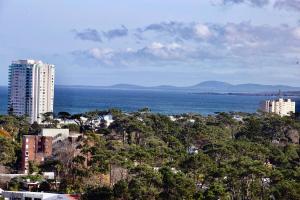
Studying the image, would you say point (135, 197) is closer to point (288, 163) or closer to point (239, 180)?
point (239, 180)

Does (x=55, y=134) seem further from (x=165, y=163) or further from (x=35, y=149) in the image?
(x=165, y=163)

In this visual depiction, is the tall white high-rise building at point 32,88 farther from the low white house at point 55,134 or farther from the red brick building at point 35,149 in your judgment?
the red brick building at point 35,149

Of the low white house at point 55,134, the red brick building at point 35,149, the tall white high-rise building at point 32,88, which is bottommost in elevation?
the red brick building at point 35,149

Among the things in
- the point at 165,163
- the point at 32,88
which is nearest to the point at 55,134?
the point at 165,163

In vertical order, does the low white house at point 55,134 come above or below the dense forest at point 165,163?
above

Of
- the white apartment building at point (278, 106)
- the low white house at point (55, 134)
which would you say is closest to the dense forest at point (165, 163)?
the low white house at point (55, 134)

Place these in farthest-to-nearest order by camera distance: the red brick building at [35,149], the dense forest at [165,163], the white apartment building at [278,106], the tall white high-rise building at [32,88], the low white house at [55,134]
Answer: the white apartment building at [278,106] < the tall white high-rise building at [32,88] < the low white house at [55,134] < the red brick building at [35,149] < the dense forest at [165,163]
